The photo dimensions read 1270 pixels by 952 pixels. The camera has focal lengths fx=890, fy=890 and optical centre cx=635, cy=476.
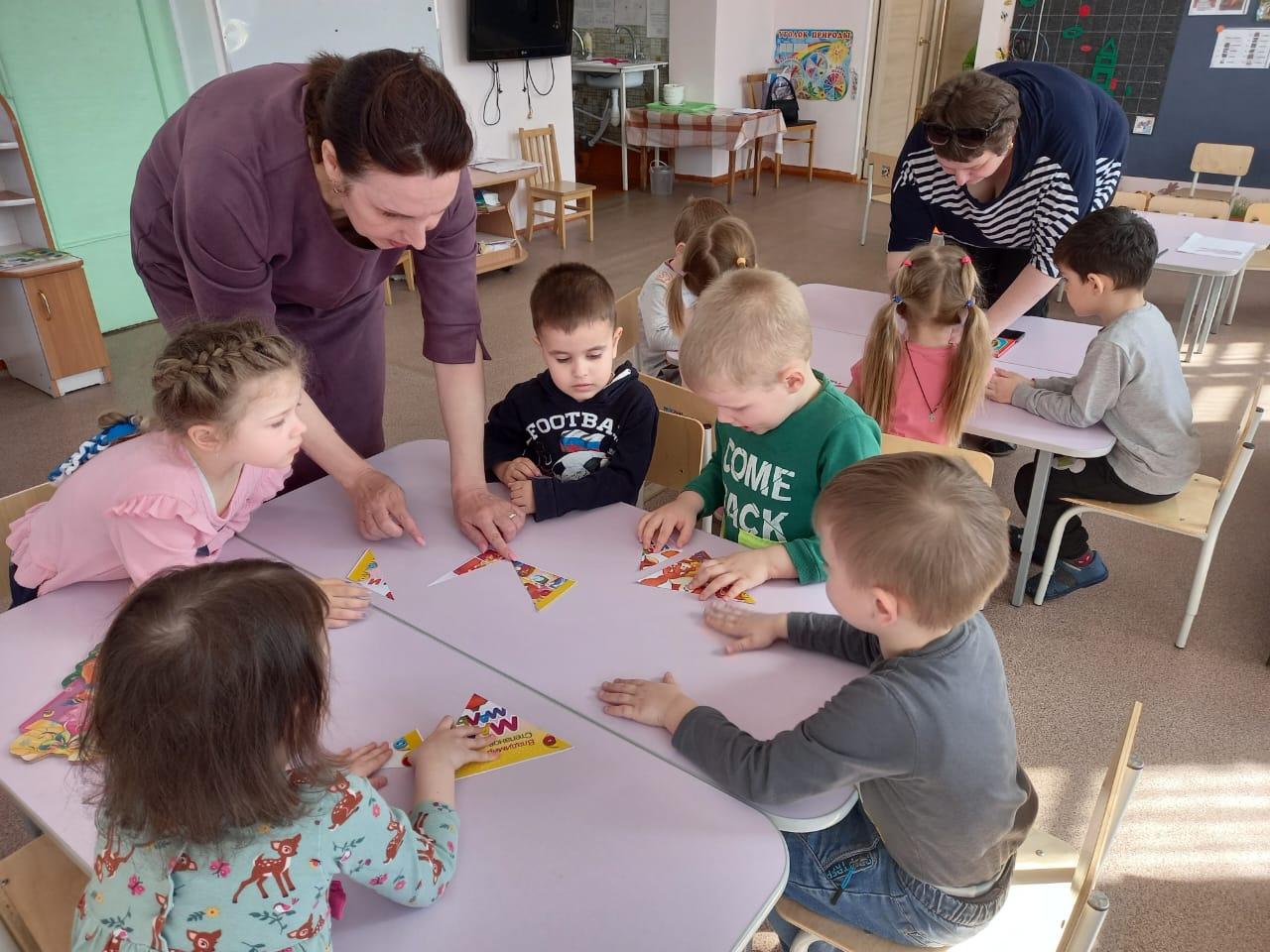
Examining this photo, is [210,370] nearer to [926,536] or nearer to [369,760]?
[369,760]

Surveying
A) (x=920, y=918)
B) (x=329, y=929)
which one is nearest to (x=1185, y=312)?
(x=920, y=918)

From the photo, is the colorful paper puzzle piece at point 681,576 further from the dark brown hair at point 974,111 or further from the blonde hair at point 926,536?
the dark brown hair at point 974,111

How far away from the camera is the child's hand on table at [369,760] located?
3.63 ft

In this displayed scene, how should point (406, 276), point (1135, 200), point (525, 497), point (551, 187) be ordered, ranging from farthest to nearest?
point (551, 187), point (406, 276), point (1135, 200), point (525, 497)

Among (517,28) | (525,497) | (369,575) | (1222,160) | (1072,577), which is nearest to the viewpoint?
(369,575)

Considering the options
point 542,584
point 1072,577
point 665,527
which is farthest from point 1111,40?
point 542,584

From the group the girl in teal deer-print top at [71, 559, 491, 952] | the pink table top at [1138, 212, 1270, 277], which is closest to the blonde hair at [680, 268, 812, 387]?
the girl in teal deer-print top at [71, 559, 491, 952]

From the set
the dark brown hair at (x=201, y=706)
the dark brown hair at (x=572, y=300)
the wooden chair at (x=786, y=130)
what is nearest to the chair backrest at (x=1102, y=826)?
the dark brown hair at (x=201, y=706)

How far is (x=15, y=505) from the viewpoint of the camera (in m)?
1.72

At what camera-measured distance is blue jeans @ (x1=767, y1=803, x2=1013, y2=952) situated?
118cm

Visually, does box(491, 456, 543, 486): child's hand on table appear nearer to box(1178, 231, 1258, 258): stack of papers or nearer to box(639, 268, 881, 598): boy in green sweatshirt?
box(639, 268, 881, 598): boy in green sweatshirt

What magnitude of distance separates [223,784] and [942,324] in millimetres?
2033

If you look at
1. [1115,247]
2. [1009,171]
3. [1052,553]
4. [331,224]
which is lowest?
[1052,553]

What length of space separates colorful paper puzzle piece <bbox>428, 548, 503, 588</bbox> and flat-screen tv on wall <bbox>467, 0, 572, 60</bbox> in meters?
5.14
